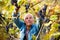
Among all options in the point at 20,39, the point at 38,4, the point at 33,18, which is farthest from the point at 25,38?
the point at 38,4

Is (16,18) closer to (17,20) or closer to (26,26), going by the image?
(17,20)

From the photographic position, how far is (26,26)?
2.12 m

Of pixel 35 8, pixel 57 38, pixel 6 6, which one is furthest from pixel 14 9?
pixel 57 38

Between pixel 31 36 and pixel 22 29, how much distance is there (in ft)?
0.39

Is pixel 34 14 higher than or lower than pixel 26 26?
higher

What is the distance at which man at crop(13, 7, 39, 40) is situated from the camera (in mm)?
2100

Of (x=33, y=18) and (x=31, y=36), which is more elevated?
(x=33, y=18)

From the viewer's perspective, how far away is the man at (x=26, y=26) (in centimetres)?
210

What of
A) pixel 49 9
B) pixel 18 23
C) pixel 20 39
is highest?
pixel 49 9

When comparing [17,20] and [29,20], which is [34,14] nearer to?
[29,20]

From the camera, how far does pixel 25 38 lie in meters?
2.11

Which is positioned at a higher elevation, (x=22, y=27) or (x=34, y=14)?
(x=34, y=14)

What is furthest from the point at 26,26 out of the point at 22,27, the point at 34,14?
the point at 34,14

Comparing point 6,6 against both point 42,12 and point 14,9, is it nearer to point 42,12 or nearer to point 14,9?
point 14,9
